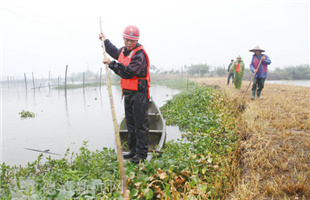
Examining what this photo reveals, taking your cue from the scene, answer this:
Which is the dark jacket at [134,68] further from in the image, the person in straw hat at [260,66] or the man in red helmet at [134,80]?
the person in straw hat at [260,66]

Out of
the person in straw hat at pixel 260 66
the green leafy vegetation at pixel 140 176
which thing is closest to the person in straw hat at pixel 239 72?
the person in straw hat at pixel 260 66

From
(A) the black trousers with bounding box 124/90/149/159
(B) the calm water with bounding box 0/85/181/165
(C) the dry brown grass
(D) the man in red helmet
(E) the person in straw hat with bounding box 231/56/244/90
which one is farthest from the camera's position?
(E) the person in straw hat with bounding box 231/56/244/90

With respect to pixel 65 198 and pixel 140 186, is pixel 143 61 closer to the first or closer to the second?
pixel 140 186

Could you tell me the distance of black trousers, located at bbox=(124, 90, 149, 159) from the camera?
3.69 m

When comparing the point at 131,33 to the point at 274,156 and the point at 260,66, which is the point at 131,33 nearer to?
the point at 274,156

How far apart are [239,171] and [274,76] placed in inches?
1131

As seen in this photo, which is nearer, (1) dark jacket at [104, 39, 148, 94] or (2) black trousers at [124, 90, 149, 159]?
(1) dark jacket at [104, 39, 148, 94]

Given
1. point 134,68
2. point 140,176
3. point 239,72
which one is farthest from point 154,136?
point 239,72

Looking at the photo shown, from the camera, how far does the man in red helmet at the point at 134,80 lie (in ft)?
11.2

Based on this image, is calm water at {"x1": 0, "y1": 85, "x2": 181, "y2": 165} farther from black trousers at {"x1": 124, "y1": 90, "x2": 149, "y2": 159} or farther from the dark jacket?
the dark jacket

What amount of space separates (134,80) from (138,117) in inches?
25.8

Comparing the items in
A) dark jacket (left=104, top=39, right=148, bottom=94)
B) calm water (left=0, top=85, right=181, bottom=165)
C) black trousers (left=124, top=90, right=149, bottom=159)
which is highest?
dark jacket (left=104, top=39, right=148, bottom=94)

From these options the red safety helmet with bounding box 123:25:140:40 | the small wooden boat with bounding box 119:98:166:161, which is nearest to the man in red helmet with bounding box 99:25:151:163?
the red safety helmet with bounding box 123:25:140:40

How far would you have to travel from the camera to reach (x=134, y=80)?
3.61 meters
